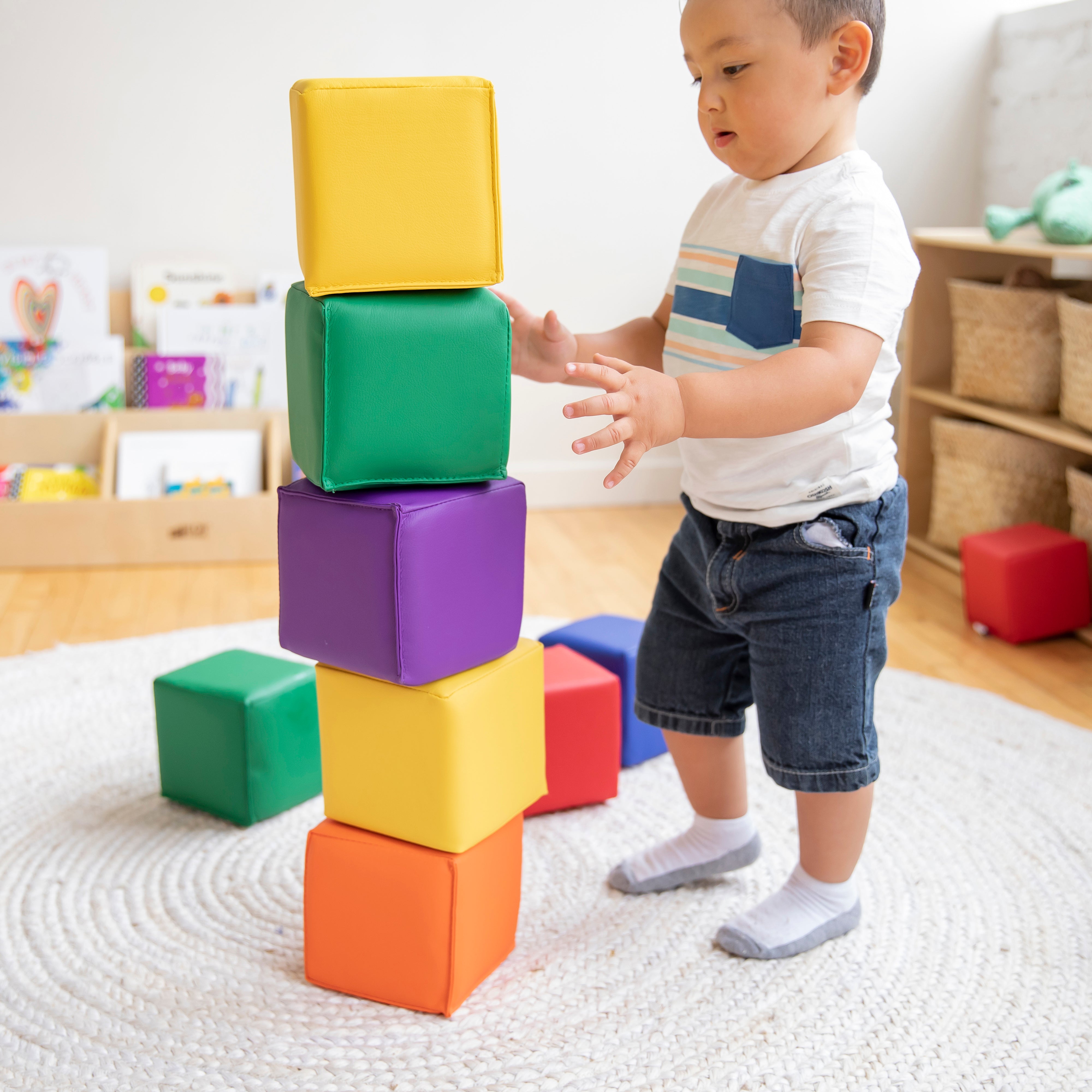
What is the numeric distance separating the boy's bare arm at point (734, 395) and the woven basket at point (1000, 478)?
54.3 inches

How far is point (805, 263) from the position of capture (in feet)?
2.97

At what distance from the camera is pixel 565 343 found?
1.04 metres

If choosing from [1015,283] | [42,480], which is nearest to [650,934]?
[1015,283]

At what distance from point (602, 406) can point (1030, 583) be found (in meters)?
1.40

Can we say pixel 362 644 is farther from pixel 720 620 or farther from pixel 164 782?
pixel 164 782

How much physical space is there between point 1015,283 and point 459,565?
1590mm

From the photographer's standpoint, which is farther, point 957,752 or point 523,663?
point 957,752

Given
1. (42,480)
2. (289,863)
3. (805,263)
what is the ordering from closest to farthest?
(805,263) → (289,863) → (42,480)

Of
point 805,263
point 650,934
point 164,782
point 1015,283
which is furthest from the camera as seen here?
point 1015,283

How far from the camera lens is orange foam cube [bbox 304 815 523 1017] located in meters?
0.99

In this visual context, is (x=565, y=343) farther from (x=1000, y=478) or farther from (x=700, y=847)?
(x=1000, y=478)

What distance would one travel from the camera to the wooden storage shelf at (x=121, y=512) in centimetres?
230

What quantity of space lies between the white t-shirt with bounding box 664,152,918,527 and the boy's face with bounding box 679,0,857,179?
1.5 inches

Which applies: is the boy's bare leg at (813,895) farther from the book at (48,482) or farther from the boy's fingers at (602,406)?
the book at (48,482)
